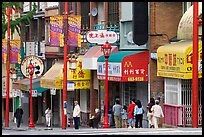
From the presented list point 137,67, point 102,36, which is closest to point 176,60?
point 137,67

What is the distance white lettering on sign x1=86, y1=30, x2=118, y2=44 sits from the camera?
3869 cm

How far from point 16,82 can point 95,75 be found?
11.2 metres

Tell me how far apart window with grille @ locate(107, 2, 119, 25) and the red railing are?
24.2 feet

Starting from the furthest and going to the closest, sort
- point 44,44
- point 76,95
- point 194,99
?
point 44,44 < point 76,95 < point 194,99

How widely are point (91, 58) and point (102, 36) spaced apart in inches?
157

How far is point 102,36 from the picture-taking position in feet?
127

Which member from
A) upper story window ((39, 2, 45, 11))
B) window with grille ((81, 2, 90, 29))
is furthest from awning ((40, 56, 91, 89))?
upper story window ((39, 2, 45, 11))

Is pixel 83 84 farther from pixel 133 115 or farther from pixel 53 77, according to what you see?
pixel 133 115

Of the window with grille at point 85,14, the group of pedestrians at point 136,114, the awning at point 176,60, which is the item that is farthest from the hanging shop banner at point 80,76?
the awning at point 176,60

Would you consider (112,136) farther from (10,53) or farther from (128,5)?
(10,53)

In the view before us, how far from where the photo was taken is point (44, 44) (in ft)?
172

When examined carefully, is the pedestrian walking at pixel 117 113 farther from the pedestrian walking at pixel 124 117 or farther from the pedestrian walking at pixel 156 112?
the pedestrian walking at pixel 156 112

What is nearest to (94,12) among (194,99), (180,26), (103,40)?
(103,40)

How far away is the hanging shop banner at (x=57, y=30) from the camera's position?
126 ft
